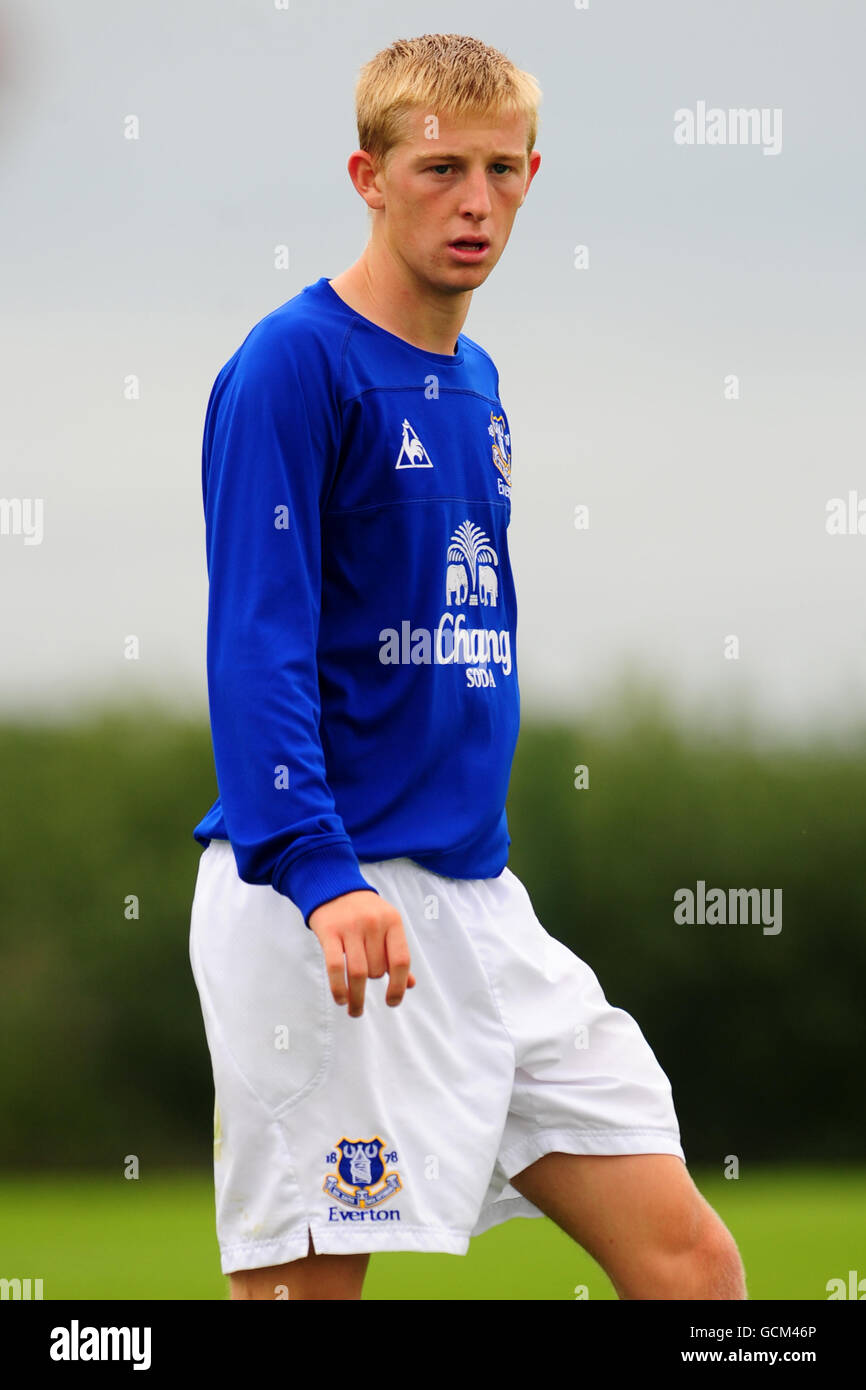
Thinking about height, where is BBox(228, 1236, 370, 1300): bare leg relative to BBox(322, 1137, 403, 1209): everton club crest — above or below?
below

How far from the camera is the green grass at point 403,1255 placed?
845 cm

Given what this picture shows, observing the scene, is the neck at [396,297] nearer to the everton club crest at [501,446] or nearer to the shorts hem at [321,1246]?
the everton club crest at [501,446]

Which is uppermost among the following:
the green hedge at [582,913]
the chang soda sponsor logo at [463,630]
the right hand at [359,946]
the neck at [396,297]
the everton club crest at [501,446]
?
the neck at [396,297]

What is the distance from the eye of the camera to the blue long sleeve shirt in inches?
80.0

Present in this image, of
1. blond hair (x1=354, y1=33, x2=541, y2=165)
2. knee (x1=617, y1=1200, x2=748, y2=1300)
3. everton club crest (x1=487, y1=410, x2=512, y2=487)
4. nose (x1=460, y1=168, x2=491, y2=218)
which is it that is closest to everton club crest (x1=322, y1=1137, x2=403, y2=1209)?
knee (x1=617, y1=1200, x2=748, y2=1300)

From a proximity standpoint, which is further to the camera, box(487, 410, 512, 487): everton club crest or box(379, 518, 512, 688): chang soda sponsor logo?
box(487, 410, 512, 487): everton club crest

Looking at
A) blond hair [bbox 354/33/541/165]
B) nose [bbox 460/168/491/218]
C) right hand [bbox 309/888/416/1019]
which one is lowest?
right hand [bbox 309/888/416/1019]

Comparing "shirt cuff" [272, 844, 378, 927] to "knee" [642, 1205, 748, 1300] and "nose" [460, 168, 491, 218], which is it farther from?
"nose" [460, 168, 491, 218]

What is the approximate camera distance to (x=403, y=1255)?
8.73m

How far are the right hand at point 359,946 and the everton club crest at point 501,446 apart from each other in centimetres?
80

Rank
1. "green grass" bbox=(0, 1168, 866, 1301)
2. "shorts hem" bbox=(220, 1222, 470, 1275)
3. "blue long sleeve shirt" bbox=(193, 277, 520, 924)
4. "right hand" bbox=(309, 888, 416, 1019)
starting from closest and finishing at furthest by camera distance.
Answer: "right hand" bbox=(309, 888, 416, 1019) → "blue long sleeve shirt" bbox=(193, 277, 520, 924) → "shorts hem" bbox=(220, 1222, 470, 1275) → "green grass" bbox=(0, 1168, 866, 1301)

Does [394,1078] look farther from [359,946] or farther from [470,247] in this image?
[470,247]

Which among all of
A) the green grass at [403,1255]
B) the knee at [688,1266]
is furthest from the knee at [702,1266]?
the green grass at [403,1255]

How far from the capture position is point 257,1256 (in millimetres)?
2146
